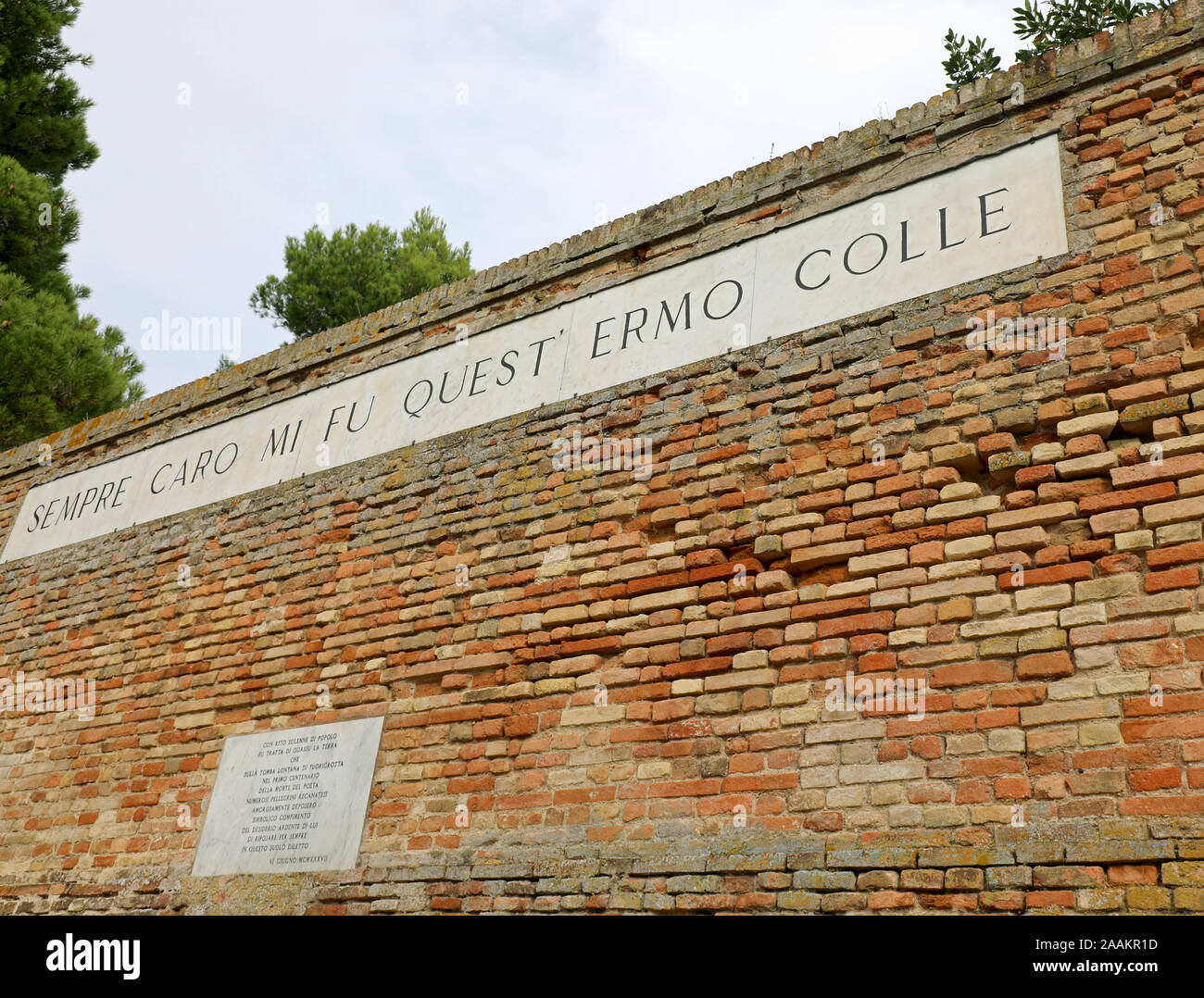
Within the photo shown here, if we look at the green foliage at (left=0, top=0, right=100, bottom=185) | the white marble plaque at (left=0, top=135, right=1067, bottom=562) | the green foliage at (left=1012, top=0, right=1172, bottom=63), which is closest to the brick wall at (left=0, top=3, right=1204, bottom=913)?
the white marble plaque at (left=0, top=135, right=1067, bottom=562)

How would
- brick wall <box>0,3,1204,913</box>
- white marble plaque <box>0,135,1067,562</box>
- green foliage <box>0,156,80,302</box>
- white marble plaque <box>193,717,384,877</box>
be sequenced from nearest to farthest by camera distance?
brick wall <box>0,3,1204,913</box>, white marble plaque <box>0,135,1067,562</box>, white marble plaque <box>193,717,384,877</box>, green foliage <box>0,156,80,302</box>

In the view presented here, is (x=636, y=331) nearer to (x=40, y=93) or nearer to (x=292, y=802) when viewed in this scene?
(x=292, y=802)

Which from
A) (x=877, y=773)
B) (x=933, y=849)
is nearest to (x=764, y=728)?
(x=877, y=773)

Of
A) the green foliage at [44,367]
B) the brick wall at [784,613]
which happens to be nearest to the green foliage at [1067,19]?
the brick wall at [784,613]

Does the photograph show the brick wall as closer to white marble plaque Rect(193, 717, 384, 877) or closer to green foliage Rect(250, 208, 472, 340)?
white marble plaque Rect(193, 717, 384, 877)

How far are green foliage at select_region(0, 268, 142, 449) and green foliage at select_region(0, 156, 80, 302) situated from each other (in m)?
0.42

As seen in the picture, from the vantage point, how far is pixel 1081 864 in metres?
3.08

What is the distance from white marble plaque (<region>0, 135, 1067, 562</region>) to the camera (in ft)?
13.8

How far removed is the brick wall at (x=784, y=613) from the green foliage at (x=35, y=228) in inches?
287

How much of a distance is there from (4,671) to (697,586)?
4.78 m

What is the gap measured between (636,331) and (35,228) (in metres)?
9.16

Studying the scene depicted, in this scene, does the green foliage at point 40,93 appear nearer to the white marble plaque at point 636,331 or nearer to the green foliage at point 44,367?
the green foliage at point 44,367

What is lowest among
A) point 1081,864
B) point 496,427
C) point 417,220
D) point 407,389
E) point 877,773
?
point 1081,864
